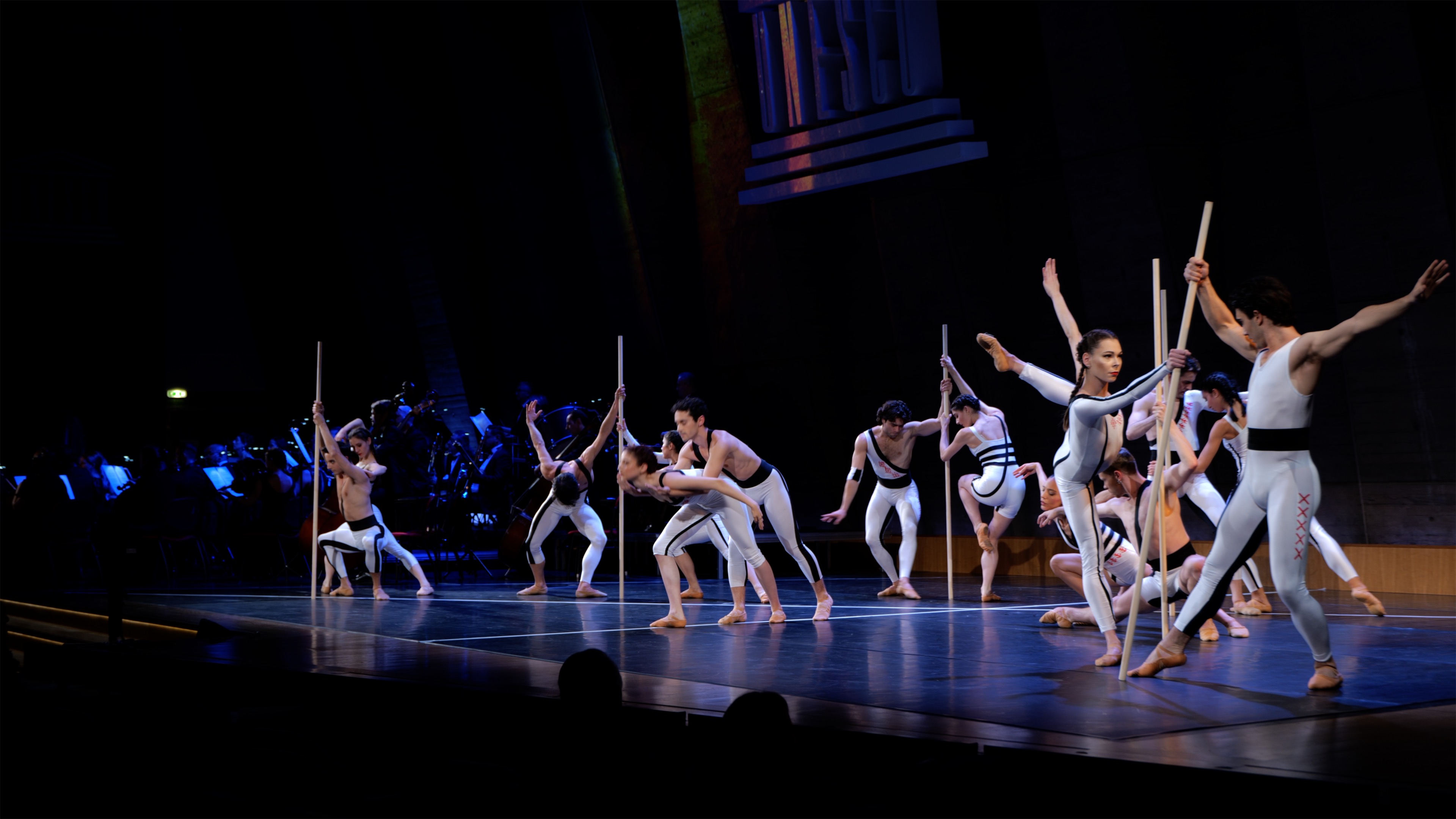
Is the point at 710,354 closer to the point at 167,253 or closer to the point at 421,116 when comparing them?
the point at 421,116

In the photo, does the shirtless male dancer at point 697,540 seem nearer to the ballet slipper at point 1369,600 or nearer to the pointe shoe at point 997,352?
the pointe shoe at point 997,352

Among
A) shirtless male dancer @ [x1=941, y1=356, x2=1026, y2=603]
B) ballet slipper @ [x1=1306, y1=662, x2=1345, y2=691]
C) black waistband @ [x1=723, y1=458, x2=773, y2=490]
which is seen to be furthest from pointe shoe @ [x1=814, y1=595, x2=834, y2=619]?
ballet slipper @ [x1=1306, y1=662, x2=1345, y2=691]

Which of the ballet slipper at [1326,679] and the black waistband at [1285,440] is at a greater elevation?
the black waistband at [1285,440]

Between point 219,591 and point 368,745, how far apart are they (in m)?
8.25

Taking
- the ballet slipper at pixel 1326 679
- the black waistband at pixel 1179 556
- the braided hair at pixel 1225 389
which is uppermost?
the braided hair at pixel 1225 389

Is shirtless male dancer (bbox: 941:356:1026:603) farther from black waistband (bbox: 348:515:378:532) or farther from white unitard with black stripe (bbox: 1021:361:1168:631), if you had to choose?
black waistband (bbox: 348:515:378:532)

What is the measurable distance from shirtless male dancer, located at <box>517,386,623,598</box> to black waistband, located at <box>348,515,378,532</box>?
1324 mm

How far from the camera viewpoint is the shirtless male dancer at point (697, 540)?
8.48 metres

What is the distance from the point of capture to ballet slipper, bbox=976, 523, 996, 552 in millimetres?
9789

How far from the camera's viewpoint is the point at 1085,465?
5977 mm

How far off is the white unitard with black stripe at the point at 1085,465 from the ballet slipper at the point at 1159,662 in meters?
0.58

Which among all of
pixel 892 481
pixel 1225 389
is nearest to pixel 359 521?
pixel 892 481

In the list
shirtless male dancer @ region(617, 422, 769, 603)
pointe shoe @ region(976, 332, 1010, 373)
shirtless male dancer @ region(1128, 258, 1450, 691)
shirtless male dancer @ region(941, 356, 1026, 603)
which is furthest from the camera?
shirtless male dancer @ region(941, 356, 1026, 603)

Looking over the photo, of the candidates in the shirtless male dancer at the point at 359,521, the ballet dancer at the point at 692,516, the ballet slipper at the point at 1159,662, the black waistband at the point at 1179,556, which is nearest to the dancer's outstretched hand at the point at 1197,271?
the ballet slipper at the point at 1159,662
